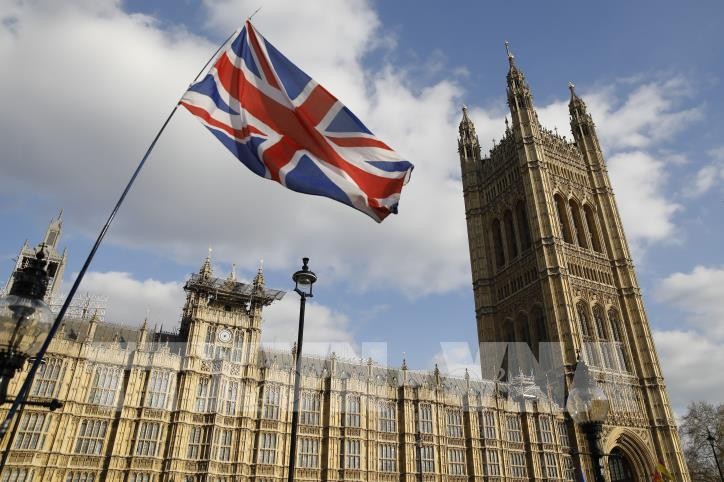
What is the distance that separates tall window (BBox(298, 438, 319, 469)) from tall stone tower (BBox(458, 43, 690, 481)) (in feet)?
88.7

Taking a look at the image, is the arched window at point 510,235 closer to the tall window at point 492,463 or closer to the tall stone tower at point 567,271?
the tall stone tower at point 567,271

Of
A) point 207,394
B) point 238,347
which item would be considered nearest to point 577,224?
point 238,347

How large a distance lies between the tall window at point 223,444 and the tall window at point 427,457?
51.2ft

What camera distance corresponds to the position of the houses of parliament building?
110 ft

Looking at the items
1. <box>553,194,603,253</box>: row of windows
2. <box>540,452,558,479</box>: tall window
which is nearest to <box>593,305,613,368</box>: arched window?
<box>553,194,603,253</box>: row of windows

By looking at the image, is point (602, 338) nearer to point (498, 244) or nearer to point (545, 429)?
point (545, 429)

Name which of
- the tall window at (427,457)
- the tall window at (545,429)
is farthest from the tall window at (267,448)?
the tall window at (545,429)

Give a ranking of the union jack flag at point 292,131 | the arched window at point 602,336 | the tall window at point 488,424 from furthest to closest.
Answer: the arched window at point 602,336 → the tall window at point 488,424 → the union jack flag at point 292,131

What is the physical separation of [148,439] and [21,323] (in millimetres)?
28681

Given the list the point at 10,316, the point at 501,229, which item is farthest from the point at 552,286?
the point at 10,316

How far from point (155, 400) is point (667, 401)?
171 ft

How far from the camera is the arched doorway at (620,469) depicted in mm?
53000

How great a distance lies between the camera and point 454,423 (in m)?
45.6

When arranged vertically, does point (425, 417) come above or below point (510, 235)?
below
